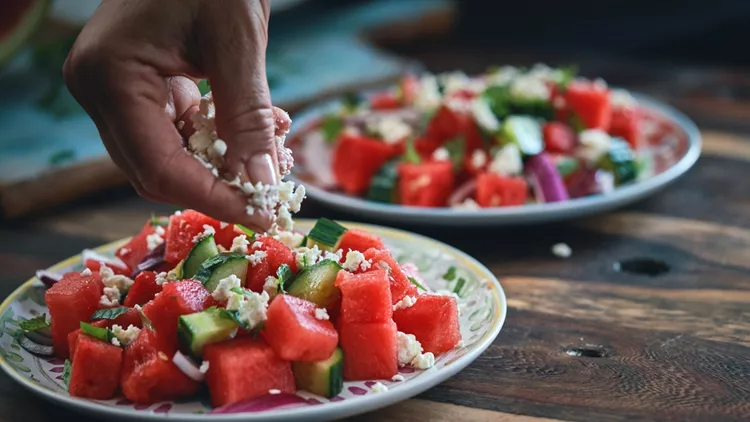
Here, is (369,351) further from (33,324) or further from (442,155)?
(442,155)

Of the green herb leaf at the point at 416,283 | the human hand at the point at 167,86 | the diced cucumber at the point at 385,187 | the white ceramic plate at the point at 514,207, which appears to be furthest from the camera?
the diced cucumber at the point at 385,187

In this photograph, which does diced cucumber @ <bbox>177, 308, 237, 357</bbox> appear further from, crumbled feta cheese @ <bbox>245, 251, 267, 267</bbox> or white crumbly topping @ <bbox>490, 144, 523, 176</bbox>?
white crumbly topping @ <bbox>490, 144, 523, 176</bbox>

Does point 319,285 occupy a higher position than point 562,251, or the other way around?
point 319,285

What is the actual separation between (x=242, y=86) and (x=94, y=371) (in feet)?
1.67

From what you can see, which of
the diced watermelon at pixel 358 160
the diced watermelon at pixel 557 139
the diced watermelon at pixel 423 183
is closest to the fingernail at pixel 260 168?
the diced watermelon at pixel 423 183

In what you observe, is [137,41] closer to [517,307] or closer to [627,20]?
[517,307]

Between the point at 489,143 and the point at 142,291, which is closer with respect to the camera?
the point at 142,291

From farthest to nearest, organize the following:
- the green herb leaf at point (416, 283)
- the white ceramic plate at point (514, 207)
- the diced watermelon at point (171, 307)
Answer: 1. the white ceramic plate at point (514, 207)
2. the green herb leaf at point (416, 283)
3. the diced watermelon at point (171, 307)

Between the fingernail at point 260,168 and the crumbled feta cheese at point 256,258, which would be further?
the crumbled feta cheese at point 256,258

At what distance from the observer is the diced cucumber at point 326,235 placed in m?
1.80

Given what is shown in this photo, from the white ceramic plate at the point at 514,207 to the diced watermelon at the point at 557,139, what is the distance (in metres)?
0.23

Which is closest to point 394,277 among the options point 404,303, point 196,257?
point 404,303

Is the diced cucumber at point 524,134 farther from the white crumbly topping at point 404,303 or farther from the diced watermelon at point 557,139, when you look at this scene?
the white crumbly topping at point 404,303

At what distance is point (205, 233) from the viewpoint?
68.9 inches
